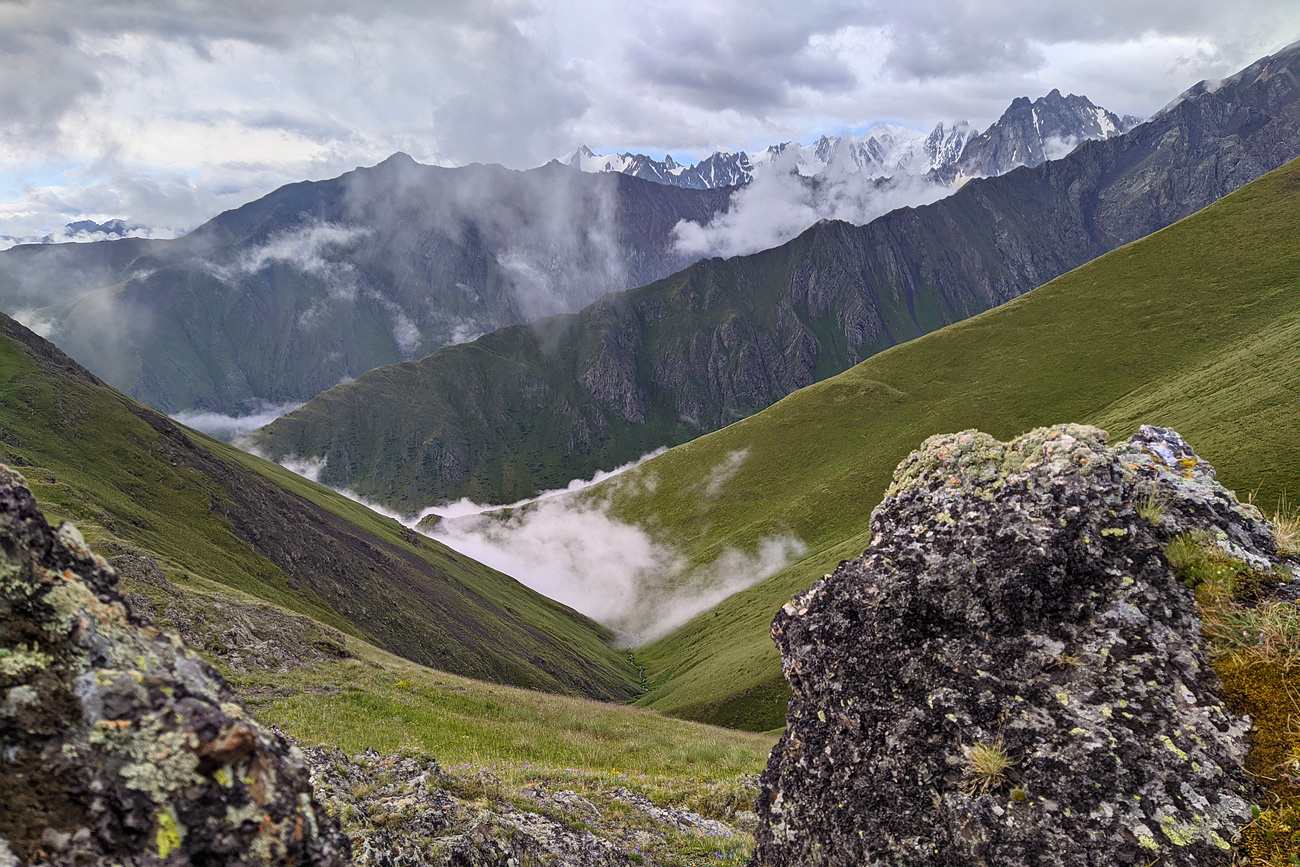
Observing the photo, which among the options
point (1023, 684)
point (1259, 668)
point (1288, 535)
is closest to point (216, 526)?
point (1023, 684)

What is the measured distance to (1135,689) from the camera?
7785 mm

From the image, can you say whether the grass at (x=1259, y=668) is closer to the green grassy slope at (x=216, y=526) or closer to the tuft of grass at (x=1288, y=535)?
the tuft of grass at (x=1288, y=535)

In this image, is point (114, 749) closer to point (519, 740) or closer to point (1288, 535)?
point (1288, 535)

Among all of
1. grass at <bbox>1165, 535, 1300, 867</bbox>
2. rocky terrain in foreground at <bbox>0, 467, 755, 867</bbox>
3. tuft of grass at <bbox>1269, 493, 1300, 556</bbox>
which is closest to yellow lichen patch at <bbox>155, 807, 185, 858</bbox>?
rocky terrain in foreground at <bbox>0, 467, 755, 867</bbox>

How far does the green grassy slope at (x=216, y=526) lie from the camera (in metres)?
46.0

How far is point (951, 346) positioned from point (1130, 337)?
144 feet

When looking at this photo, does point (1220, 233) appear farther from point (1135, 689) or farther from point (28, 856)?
point (28, 856)

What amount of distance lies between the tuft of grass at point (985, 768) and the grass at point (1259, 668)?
2271mm

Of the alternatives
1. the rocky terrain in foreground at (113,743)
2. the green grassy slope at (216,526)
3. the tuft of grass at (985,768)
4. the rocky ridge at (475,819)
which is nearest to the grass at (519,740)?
the rocky ridge at (475,819)

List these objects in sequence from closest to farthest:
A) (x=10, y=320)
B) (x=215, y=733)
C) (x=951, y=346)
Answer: (x=215, y=733), (x=10, y=320), (x=951, y=346)

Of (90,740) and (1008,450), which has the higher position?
(90,740)

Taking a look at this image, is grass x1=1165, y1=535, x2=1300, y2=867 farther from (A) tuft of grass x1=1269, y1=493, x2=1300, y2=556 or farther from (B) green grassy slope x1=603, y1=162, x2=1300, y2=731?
(B) green grassy slope x1=603, y1=162, x2=1300, y2=731

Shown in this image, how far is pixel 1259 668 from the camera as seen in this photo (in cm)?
728

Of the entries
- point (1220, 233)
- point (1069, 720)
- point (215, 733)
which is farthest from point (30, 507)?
point (1220, 233)
